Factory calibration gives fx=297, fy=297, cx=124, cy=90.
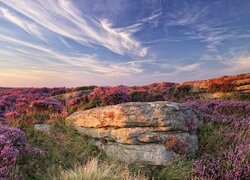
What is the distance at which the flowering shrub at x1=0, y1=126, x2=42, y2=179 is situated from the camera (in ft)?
20.7

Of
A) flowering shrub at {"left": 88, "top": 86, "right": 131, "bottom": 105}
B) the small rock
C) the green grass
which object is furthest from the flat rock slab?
flowering shrub at {"left": 88, "top": 86, "right": 131, "bottom": 105}

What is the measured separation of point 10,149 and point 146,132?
3.46m

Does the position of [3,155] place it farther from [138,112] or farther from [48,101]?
[48,101]

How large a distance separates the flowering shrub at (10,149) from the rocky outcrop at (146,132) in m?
2.02

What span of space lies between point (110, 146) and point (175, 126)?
6.28 ft

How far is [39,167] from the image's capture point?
7.35 m

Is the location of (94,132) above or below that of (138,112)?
below

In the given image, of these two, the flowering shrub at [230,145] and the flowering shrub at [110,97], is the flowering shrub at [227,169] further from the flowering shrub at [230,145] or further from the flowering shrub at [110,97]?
the flowering shrub at [110,97]

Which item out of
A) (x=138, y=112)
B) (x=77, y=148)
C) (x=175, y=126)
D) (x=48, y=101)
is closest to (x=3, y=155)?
(x=77, y=148)

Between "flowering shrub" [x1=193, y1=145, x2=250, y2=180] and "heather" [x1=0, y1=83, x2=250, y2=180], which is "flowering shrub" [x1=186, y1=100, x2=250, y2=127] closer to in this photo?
"heather" [x1=0, y1=83, x2=250, y2=180]

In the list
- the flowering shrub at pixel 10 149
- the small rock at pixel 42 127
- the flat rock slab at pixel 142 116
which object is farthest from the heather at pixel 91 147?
the flat rock slab at pixel 142 116

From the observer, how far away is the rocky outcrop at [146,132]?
7.75 metres

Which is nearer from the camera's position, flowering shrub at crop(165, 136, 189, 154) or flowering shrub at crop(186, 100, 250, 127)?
flowering shrub at crop(165, 136, 189, 154)

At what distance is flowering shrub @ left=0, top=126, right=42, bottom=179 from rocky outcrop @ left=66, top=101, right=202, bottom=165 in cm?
202
